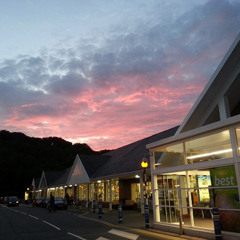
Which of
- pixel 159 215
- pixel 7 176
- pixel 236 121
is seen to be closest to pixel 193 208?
pixel 159 215

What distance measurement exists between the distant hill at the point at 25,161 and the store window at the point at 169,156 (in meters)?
72.0

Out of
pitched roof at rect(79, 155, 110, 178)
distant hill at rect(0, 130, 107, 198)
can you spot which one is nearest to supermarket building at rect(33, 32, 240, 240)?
pitched roof at rect(79, 155, 110, 178)

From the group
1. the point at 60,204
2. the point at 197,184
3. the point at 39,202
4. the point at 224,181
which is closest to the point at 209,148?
the point at 224,181

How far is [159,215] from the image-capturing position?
1444 cm

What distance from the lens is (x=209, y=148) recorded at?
1175 cm

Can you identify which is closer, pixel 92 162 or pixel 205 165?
pixel 205 165

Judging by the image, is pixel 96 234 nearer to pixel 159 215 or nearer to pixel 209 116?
pixel 159 215

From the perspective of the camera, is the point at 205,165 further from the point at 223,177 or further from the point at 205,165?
the point at 223,177

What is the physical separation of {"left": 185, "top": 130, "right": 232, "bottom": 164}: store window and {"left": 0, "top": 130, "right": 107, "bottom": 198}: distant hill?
7464cm

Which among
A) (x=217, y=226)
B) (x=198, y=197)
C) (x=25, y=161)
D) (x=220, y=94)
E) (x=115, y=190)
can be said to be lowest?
(x=217, y=226)

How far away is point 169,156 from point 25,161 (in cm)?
8551

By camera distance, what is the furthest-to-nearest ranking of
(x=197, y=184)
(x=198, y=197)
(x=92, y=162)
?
1. (x=92, y=162)
2. (x=197, y=184)
3. (x=198, y=197)

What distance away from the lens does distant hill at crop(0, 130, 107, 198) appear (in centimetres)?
8588

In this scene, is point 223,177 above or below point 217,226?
above
